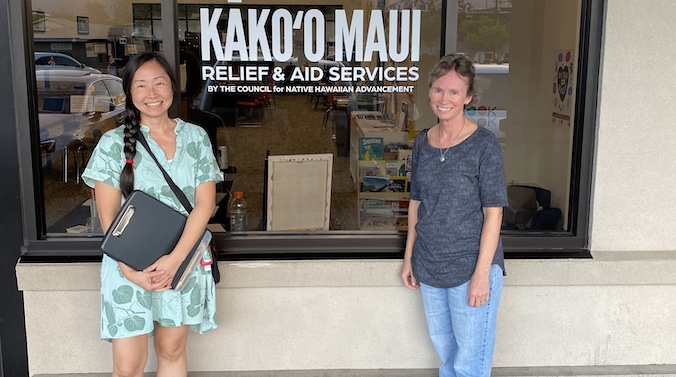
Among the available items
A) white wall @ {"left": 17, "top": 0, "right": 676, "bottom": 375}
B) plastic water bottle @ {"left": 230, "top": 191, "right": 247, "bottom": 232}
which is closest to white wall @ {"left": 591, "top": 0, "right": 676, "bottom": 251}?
white wall @ {"left": 17, "top": 0, "right": 676, "bottom": 375}

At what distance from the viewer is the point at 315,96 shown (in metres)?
4.11

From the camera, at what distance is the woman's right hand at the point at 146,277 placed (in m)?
2.47

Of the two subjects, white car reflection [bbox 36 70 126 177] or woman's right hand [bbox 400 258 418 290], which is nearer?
woman's right hand [bbox 400 258 418 290]

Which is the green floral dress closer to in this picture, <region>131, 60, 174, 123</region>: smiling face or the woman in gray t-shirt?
<region>131, 60, 174, 123</region>: smiling face

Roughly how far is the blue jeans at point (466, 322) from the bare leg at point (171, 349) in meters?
1.01

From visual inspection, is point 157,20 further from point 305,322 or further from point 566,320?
point 566,320

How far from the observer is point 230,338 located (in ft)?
10.9

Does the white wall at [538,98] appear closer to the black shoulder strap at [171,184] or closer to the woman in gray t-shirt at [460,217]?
the woman in gray t-shirt at [460,217]

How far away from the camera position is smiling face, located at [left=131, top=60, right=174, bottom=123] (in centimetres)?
247

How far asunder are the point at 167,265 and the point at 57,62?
197 cm

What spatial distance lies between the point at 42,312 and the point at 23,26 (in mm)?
1320

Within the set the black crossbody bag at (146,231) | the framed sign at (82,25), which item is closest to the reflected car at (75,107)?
the framed sign at (82,25)

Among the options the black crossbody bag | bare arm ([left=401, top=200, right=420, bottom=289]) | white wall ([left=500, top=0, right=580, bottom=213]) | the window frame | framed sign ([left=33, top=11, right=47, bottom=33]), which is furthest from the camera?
white wall ([left=500, top=0, right=580, bottom=213])

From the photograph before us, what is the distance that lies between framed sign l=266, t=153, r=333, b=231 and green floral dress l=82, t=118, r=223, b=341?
38.8 inches
